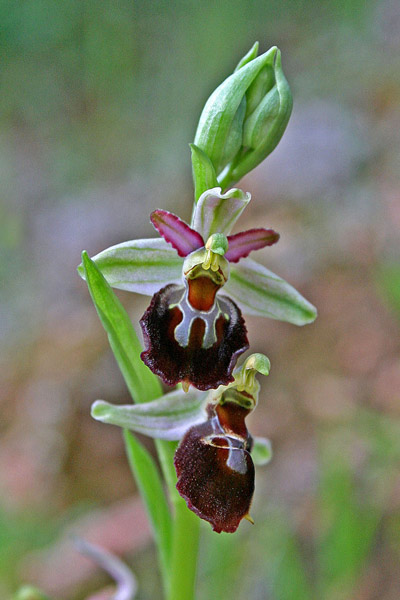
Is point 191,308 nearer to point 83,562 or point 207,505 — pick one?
point 207,505

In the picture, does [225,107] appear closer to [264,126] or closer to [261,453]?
[264,126]

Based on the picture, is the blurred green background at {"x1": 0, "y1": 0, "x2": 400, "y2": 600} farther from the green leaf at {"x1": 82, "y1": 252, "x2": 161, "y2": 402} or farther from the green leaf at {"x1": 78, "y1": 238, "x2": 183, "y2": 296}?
the green leaf at {"x1": 78, "y1": 238, "x2": 183, "y2": 296}

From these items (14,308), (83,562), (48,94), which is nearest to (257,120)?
(83,562)

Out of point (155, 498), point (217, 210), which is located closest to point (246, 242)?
point (217, 210)

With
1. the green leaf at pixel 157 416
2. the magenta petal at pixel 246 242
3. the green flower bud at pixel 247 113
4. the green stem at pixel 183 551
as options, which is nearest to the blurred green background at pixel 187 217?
the green stem at pixel 183 551

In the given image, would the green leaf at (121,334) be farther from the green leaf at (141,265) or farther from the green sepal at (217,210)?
the green sepal at (217,210)

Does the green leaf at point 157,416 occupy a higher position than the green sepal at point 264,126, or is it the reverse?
the green sepal at point 264,126
